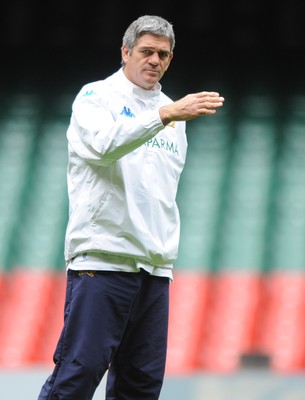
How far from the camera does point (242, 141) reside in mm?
4836

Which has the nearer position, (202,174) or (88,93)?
(88,93)

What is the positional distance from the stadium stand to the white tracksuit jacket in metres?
1.86

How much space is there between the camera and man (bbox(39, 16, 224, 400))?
1.64 metres

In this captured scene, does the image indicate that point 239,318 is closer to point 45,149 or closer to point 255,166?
point 255,166

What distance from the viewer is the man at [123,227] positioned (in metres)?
1.64

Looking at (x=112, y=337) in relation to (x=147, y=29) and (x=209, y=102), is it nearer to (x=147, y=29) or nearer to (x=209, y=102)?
(x=209, y=102)

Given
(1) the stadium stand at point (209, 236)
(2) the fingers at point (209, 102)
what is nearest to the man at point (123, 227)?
(2) the fingers at point (209, 102)

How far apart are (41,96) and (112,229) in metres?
3.53

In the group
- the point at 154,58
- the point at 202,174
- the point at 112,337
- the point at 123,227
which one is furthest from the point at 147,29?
the point at 202,174

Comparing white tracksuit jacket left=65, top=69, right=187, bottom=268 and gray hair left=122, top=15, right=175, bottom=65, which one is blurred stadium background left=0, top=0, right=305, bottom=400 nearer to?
white tracksuit jacket left=65, top=69, right=187, bottom=268

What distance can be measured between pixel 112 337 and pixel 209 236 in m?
2.75

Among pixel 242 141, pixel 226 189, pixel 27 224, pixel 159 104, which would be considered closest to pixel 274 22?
pixel 242 141

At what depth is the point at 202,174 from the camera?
4.70 meters

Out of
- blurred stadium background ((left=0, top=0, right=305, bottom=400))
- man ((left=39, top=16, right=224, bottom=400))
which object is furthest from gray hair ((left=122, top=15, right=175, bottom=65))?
blurred stadium background ((left=0, top=0, right=305, bottom=400))
